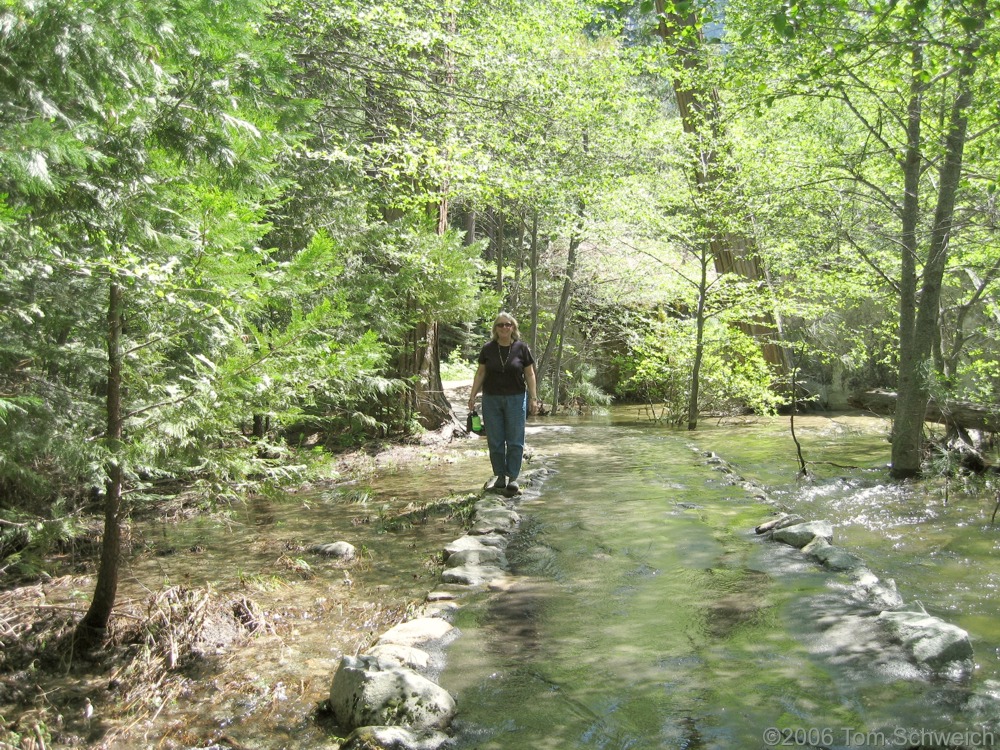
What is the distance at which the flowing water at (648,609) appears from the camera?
3016mm

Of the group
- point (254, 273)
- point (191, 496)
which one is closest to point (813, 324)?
point (191, 496)

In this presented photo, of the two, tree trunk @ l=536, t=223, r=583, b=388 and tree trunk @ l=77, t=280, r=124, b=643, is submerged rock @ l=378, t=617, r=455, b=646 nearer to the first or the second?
tree trunk @ l=77, t=280, r=124, b=643

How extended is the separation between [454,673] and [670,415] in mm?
12584

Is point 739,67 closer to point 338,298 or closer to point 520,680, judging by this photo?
point 338,298

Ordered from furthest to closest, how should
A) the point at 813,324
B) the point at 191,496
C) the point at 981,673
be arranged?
the point at 813,324 < the point at 191,496 < the point at 981,673

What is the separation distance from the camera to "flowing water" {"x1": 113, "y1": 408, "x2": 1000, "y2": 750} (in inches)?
119

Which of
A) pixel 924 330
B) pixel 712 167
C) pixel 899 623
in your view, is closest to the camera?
pixel 899 623

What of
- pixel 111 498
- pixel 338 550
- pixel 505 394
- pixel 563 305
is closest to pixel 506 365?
pixel 505 394

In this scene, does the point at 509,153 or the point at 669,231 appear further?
the point at 669,231

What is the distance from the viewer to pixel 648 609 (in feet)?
13.9

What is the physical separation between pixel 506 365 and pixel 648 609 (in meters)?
3.52

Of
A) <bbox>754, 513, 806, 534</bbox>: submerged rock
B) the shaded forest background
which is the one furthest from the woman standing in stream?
<bbox>754, 513, 806, 534</bbox>: submerged rock

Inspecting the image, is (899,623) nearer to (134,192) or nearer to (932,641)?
(932,641)

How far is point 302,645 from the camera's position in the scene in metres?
4.17
